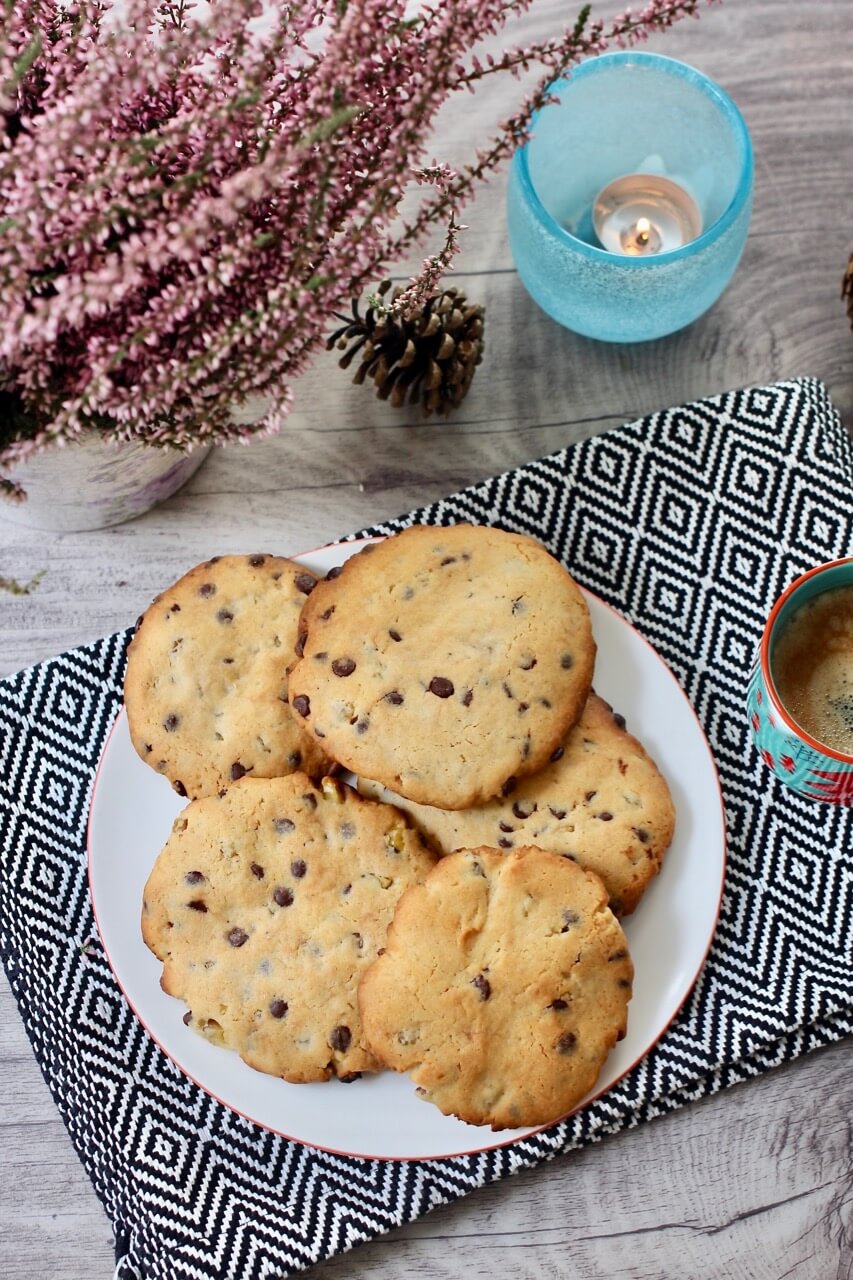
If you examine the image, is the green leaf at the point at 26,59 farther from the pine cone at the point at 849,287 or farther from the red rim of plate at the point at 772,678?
the pine cone at the point at 849,287

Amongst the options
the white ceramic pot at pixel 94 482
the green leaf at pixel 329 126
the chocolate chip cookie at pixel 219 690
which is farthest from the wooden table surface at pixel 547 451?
the green leaf at pixel 329 126

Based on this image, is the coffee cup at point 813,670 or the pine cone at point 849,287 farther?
the pine cone at point 849,287

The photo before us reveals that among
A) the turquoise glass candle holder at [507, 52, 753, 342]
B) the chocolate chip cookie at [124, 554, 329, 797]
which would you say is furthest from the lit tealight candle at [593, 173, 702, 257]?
the chocolate chip cookie at [124, 554, 329, 797]

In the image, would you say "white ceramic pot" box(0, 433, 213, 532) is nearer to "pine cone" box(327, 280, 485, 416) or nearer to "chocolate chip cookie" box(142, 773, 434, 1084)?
"pine cone" box(327, 280, 485, 416)

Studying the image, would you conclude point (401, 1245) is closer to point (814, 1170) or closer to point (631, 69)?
point (814, 1170)

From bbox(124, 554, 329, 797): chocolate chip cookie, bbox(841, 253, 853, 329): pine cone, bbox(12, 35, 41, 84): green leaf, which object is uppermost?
bbox(12, 35, 41, 84): green leaf

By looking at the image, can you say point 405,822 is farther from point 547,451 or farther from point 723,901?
point 547,451

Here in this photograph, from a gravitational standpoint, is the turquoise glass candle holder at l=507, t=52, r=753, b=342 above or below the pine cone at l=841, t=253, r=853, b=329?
above

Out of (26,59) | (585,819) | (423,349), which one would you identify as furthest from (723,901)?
(26,59)
